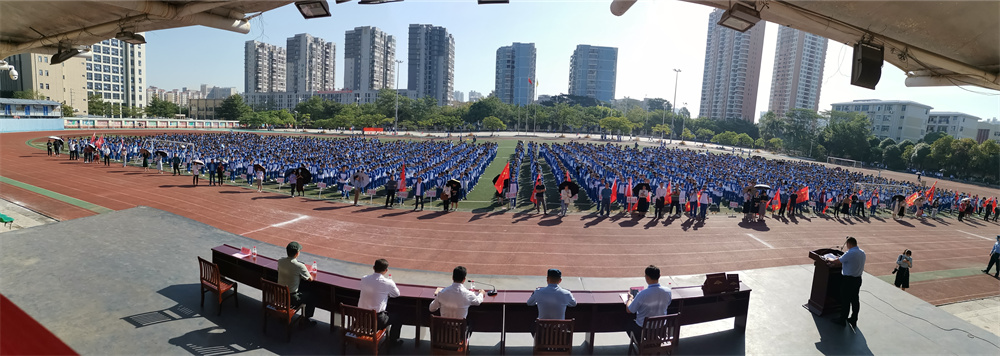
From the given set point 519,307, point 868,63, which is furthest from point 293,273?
point 868,63

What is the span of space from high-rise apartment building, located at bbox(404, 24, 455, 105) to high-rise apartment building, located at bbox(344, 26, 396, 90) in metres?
8.18

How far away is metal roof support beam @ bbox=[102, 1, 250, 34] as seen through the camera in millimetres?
5637

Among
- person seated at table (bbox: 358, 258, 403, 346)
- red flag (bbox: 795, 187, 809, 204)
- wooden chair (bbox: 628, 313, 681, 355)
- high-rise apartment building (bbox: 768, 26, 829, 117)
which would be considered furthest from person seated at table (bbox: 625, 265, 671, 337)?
high-rise apartment building (bbox: 768, 26, 829, 117)

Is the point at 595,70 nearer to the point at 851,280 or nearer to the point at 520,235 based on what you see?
the point at 520,235

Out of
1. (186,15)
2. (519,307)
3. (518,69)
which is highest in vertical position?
(518,69)

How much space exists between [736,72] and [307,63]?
139 metres

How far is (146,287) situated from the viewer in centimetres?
711

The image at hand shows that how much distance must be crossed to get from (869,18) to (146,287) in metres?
10.8

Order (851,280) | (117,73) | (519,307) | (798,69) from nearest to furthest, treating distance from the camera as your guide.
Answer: (519,307), (851,280), (117,73), (798,69)

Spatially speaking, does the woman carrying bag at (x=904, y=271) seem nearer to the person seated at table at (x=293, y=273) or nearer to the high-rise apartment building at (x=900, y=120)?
the person seated at table at (x=293, y=273)

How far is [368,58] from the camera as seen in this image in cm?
14912

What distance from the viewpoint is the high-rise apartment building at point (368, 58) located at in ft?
484

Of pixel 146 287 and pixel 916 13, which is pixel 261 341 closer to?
pixel 146 287

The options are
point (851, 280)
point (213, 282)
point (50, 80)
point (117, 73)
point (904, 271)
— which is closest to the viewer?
point (213, 282)
